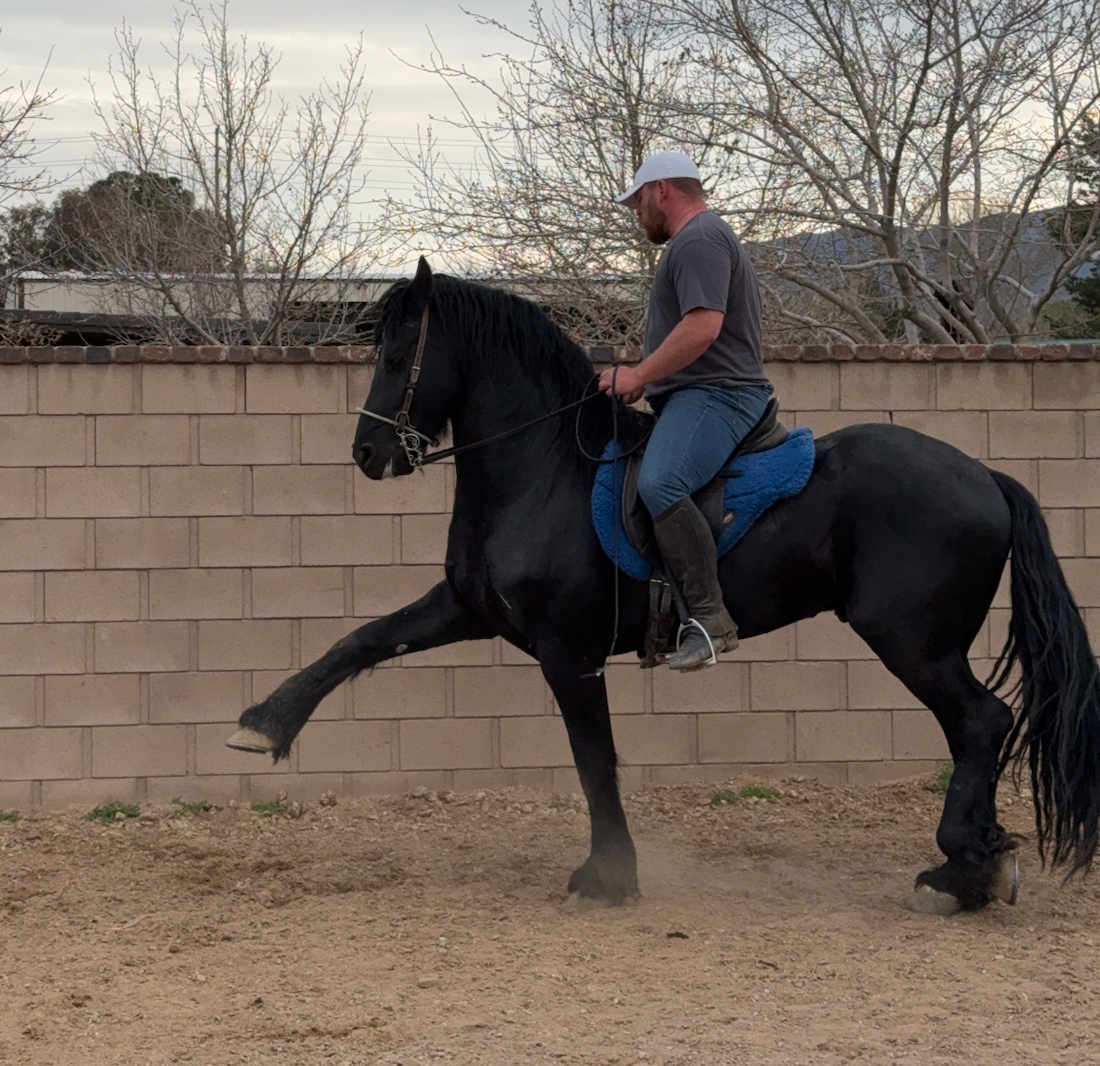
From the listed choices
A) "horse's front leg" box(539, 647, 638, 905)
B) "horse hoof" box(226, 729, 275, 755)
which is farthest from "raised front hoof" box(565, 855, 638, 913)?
"horse hoof" box(226, 729, 275, 755)

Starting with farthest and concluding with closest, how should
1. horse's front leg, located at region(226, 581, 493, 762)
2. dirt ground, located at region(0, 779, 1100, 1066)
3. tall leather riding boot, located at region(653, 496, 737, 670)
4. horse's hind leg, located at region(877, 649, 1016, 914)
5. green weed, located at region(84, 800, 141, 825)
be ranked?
green weed, located at region(84, 800, 141, 825)
horse's front leg, located at region(226, 581, 493, 762)
horse's hind leg, located at region(877, 649, 1016, 914)
tall leather riding boot, located at region(653, 496, 737, 670)
dirt ground, located at region(0, 779, 1100, 1066)

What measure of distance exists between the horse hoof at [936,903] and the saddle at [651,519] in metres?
1.20

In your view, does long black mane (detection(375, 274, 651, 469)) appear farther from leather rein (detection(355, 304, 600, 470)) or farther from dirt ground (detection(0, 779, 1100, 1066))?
dirt ground (detection(0, 779, 1100, 1066))

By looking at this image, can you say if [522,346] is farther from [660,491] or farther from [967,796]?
[967,796]

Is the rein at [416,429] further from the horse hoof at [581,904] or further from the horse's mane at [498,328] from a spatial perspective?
the horse hoof at [581,904]

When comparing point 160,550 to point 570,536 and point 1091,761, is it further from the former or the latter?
point 1091,761

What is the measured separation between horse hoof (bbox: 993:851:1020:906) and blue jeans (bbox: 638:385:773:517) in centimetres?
164

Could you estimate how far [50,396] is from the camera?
6.34 m

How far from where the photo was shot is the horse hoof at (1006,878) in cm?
450

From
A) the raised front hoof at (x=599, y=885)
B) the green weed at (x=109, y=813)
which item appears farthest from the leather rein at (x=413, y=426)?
the green weed at (x=109, y=813)

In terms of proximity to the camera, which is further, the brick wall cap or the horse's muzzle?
the brick wall cap

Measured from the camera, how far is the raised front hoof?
15.3ft

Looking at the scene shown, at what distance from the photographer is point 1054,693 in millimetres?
4496

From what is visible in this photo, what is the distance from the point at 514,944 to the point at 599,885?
541mm
